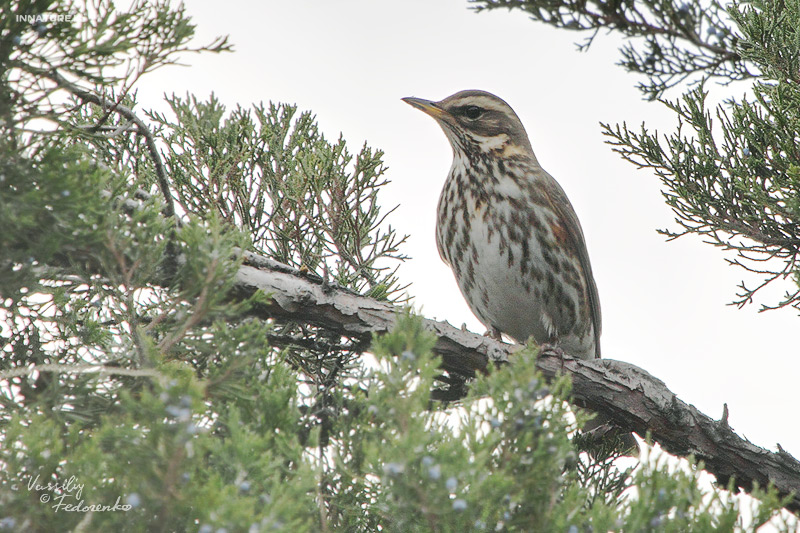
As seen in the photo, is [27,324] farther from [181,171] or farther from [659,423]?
[659,423]

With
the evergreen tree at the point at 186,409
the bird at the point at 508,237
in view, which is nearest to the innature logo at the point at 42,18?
the evergreen tree at the point at 186,409

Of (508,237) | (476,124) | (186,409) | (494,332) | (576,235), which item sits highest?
(476,124)

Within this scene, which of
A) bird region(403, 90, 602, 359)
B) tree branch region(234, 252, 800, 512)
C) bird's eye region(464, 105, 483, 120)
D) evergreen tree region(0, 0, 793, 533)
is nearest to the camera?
evergreen tree region(0, 0, 793, 533)

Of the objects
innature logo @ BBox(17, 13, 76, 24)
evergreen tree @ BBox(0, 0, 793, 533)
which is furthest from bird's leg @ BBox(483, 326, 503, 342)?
innature logo @ BBox(17, 13, 76, 24)

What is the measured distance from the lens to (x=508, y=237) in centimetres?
447

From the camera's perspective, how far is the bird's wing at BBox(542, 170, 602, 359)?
476cm

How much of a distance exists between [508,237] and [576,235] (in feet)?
1.85

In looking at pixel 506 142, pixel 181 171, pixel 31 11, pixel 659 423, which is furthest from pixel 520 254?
pixel 31 11

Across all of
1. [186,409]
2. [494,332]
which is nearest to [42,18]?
[186,409]

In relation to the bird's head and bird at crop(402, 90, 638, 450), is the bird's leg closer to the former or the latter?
bird at crop(402, 90, 638, 450)

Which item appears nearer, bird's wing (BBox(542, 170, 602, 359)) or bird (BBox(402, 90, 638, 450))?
bird (BBox(402, 90, 638, 450))

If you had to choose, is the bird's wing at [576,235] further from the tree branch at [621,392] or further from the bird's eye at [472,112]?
the tree branch at [621,392]

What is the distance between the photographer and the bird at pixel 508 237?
14.8 feet

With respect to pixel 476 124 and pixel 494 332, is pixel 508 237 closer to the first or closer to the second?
pixel 494 332
